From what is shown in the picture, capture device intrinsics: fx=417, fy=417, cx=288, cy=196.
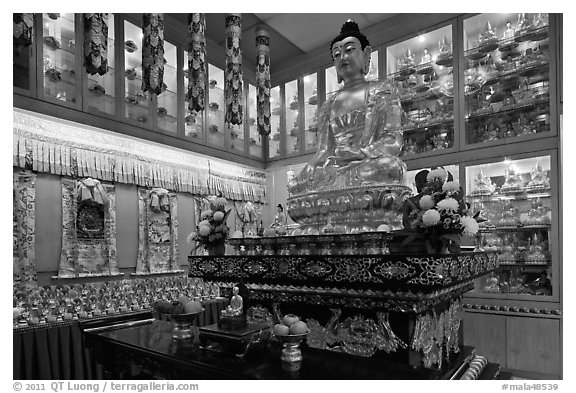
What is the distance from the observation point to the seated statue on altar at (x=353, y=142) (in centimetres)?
307

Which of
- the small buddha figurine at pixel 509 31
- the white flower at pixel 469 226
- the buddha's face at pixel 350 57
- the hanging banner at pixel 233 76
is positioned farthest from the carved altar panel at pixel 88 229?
the small buddha figurine at pixel 509 31

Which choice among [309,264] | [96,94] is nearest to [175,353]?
[309,264]

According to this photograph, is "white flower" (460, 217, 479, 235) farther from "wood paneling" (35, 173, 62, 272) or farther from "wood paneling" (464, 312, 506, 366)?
"wood paneling" (35, 173, 62, 272)

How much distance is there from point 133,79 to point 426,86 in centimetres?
376

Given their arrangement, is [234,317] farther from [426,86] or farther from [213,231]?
[426,86]

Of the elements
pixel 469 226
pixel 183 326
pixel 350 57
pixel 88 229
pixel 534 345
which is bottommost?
pixel 534 345

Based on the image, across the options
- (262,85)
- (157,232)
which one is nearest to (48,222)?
(157,232)

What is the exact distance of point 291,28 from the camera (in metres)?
5.96

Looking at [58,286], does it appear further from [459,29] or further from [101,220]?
[459,29]

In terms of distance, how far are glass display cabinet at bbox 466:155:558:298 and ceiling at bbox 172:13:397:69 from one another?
102 inches

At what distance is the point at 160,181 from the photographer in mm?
5301

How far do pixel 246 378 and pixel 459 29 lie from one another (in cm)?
480

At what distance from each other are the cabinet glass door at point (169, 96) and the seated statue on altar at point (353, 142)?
8.20 feet

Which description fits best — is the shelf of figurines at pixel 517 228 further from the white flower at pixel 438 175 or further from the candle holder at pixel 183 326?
the candle holder at pixel 183 326
